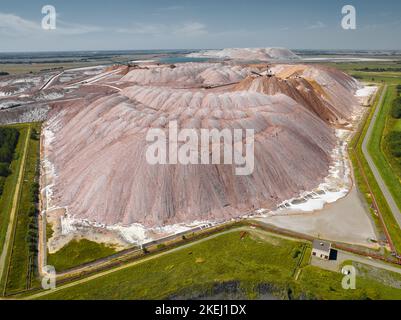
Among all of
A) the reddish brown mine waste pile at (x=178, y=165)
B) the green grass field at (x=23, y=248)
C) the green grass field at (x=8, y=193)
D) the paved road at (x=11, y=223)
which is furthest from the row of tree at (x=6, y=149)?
the reddish brown mine waste pile at (x=178, y=165)

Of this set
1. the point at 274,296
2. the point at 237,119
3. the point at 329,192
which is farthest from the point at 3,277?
the point at 329,192

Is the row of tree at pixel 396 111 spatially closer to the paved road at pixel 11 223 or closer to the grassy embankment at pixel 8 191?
the paved road at pixel 11 223

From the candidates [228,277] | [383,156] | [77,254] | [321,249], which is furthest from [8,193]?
[383,156]

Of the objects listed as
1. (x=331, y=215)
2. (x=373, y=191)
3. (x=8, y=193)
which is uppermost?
(x=373, y=191)

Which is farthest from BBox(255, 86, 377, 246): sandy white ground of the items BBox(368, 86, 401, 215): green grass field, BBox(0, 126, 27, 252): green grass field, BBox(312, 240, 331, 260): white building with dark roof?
BBox(0, 126, 27, 252): green grass field

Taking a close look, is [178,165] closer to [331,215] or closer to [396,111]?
[331,215]
